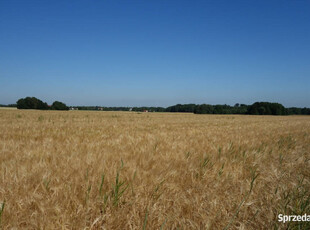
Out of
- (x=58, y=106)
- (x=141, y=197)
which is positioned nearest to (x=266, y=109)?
(x=141, y=197)

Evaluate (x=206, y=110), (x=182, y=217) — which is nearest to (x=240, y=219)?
(x=182, y=217)

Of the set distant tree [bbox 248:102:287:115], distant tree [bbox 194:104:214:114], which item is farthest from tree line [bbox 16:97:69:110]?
distant tree [bbox 248:102:287:115]

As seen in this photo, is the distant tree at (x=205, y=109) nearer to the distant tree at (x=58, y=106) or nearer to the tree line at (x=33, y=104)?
the distant tree at (x=58, y=106)

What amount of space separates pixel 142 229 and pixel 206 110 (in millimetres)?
85239

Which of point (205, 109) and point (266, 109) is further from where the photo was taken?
point (205, 109)

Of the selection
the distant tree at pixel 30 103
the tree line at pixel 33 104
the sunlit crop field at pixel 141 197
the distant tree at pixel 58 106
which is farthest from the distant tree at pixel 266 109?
the distant tree at pixel 30 103

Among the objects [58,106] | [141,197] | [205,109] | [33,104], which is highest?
[33,104]

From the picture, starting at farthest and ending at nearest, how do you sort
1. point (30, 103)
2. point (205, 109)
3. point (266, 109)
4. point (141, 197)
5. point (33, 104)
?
point (205, 109) < point (266, 109) < point (30, 103) < point (33, 104) < point (141, 197)

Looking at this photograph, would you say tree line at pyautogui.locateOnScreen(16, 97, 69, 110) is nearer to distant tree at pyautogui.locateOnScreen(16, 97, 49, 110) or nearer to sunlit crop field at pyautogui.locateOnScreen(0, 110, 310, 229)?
distant tree at pyautogui.locateOnScreen(16, 97, 49, 110)

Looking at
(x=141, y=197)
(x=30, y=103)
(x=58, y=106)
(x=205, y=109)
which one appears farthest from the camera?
(x=205, y=109)

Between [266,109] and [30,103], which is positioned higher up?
[30,103]

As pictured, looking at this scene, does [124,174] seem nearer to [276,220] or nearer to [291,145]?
[276,220]

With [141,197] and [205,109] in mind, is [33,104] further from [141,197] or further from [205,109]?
[141,197]

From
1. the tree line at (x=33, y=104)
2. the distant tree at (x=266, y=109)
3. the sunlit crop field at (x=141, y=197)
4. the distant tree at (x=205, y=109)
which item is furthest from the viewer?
the distant tree at (x=205, y=109)
